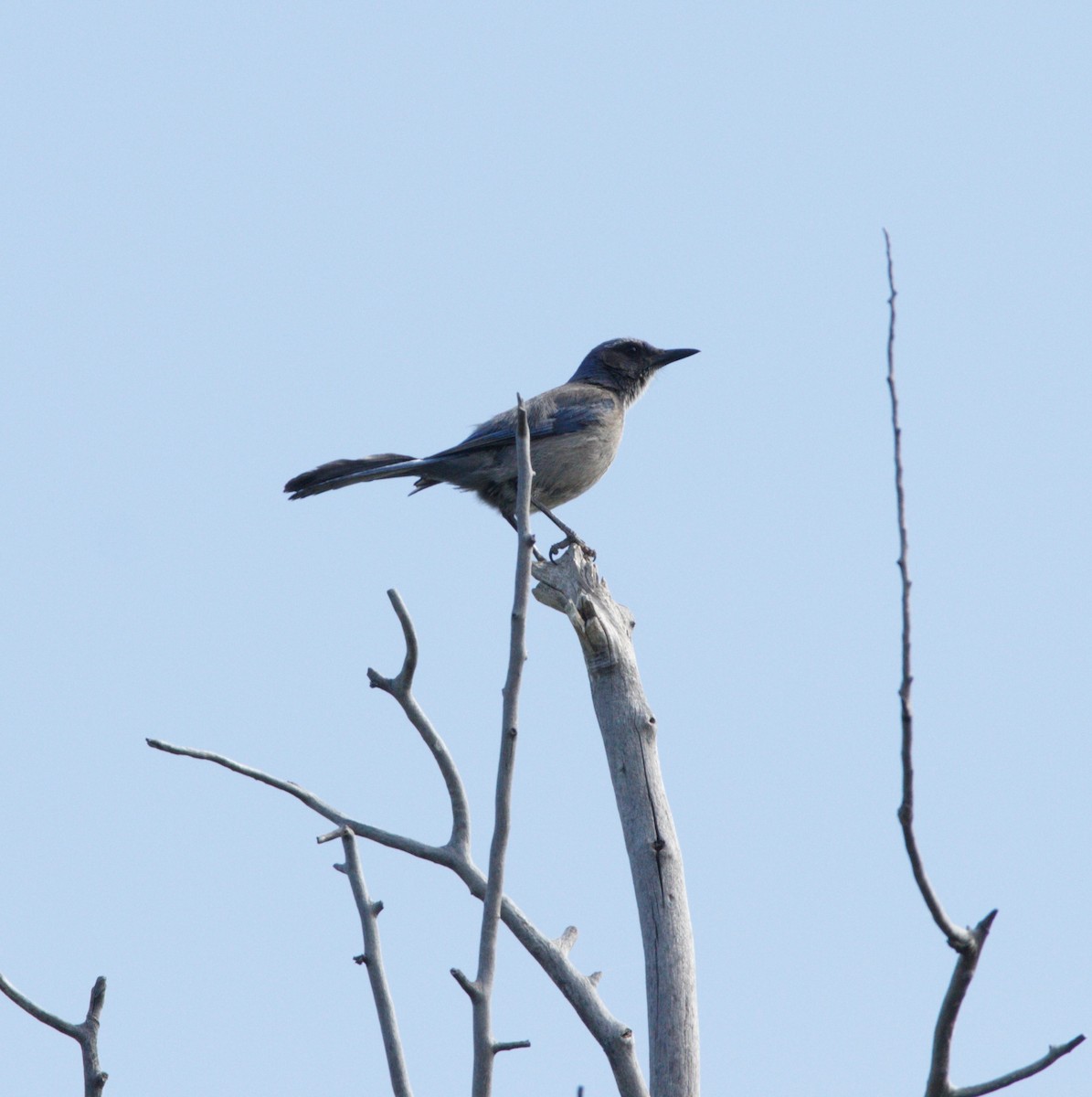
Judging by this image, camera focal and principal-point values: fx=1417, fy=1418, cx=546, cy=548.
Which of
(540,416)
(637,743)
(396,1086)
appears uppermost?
(540,416)

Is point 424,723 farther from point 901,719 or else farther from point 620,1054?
point 901,719

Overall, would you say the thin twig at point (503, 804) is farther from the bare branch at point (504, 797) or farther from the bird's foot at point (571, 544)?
the bird's foot at point (571, 544)

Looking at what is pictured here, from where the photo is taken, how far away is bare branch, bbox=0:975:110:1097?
2.40 meters

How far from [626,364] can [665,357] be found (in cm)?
32

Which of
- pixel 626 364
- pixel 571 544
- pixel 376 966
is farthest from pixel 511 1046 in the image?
pixel 626 364

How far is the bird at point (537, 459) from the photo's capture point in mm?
8398

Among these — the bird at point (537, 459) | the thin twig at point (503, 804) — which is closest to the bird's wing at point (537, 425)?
the bird at point (537, 459)

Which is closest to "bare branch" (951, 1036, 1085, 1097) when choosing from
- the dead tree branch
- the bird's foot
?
the dead tree branch

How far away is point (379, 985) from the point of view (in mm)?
3039

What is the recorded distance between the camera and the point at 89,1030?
2492 mm

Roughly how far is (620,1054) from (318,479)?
4.87 metres

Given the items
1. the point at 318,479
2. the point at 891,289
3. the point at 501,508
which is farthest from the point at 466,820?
the point at 501,508

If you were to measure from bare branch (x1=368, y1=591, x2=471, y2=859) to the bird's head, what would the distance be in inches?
260

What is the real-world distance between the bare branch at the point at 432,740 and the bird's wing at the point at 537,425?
503 centimetres
